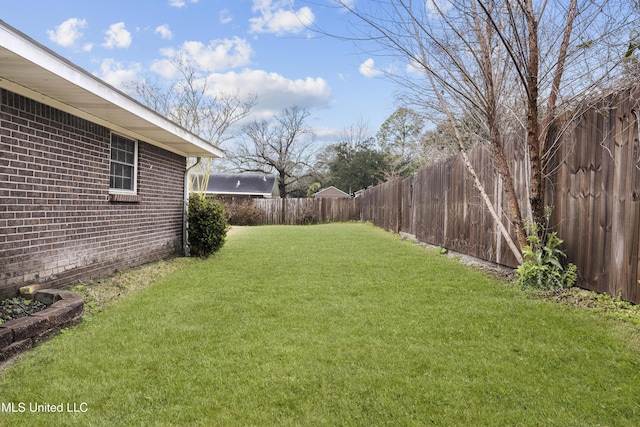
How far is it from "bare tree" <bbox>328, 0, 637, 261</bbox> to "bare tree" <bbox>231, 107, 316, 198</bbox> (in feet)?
102

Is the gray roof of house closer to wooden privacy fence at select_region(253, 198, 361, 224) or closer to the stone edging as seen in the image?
wooden privacy fence at select_region(253, 198, 361, 224)

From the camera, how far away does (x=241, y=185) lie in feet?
102

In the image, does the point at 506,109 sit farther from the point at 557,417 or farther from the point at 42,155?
the point at 42,155

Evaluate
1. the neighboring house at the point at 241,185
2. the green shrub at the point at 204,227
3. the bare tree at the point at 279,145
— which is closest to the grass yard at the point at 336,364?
the green shrub at the point at 204,227

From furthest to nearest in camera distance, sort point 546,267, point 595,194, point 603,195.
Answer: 1. point 546,267
2. point 595,194
3. point 603,195

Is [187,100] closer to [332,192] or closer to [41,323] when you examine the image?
[41,323]

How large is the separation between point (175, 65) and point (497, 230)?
17.8m

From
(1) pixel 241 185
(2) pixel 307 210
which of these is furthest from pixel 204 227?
(1) pixel 241 185

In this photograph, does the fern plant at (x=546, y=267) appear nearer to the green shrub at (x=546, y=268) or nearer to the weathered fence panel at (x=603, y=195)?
the green shrub at (x=546, y=268)

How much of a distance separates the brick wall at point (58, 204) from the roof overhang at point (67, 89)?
14 centimetres

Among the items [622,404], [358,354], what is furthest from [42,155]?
[622,404]

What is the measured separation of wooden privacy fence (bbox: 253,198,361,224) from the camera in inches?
873

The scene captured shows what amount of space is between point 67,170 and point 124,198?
51.6 inches

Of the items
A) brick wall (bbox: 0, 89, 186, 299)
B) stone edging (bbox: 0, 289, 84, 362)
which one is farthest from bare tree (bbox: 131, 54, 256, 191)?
stone edging (bbox: 0, 289, 84, 362)
